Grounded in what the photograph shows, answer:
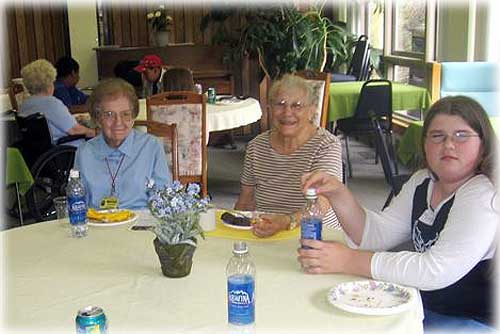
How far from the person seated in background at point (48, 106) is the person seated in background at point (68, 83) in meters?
1.06

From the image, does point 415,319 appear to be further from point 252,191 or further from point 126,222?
point 252,191

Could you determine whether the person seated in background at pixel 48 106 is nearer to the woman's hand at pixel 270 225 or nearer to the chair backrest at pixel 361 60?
the woman's hand at pixel 270 225

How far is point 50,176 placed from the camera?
4.12 metres

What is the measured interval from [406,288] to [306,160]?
99cm

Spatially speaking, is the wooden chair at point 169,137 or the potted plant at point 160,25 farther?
the potted plant at point 160,25

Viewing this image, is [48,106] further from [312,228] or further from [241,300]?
[241,300]

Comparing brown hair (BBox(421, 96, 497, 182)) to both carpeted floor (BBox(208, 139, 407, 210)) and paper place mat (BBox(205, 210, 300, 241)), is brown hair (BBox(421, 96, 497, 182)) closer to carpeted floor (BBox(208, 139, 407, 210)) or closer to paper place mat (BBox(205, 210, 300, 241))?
paper place mat (BBox(205, 210, 300, 241))

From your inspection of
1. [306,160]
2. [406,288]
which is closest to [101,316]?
[406,288]

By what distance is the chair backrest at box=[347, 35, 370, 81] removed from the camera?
730cm

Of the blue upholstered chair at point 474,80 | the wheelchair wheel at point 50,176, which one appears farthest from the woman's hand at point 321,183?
the blue upholstered chair at point 474,80

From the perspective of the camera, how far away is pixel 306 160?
94.5 inches

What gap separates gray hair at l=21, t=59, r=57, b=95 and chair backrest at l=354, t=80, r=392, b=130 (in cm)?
272

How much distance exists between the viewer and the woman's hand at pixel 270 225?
6.28 ft

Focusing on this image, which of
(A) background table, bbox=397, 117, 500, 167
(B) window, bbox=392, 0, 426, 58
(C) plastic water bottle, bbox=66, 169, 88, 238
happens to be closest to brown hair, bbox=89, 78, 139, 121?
(C) plastic water bottle, bbox=66, 169, 88, 238
